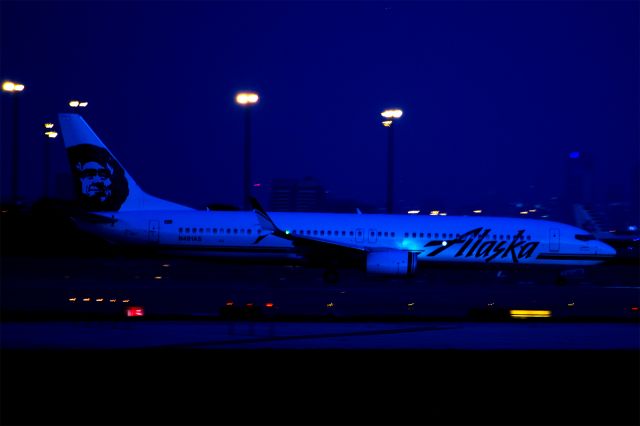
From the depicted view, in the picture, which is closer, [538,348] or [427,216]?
[538,348]

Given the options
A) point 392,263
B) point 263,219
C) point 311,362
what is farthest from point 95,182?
point 311,362

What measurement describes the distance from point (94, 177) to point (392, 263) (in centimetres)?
1215

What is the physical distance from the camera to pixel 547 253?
103 feet

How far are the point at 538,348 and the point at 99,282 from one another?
18080mm

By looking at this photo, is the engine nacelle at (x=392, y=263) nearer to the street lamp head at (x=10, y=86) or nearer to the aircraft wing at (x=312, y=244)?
the aircraft wing at (x=312, y=244)

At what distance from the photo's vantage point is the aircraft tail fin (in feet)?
106

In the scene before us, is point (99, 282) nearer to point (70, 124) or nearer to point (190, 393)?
point (70, 124)

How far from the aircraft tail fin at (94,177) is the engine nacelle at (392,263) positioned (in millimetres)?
8696

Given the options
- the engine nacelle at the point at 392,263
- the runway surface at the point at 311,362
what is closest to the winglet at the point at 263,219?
the engine nacelle at the point at 392,263

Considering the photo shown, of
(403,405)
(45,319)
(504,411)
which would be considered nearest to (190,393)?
(403,405)

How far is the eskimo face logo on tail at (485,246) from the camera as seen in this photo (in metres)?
31.0

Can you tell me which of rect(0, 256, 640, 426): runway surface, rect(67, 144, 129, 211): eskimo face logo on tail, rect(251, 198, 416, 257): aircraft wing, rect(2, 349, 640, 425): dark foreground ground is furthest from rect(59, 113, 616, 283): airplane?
rect(2, 349, 640, 425): dark foreground ground

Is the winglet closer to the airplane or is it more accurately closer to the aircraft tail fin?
the airplane

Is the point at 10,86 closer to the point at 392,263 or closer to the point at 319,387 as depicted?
the point at 392,263
